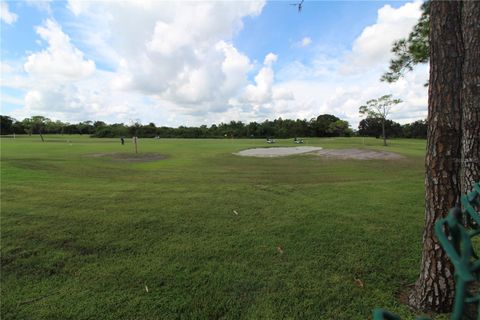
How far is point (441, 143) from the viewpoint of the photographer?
8.59 feet

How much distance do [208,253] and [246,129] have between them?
7188 centimetres

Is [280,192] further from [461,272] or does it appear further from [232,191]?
[461,272]

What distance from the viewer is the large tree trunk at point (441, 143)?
2.56 m

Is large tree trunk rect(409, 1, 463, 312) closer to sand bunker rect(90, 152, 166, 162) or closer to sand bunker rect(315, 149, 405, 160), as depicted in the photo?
sand bunker rect(315, 149, 405, 160)

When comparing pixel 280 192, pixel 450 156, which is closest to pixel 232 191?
pixel 280 192

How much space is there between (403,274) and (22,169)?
49.7 feet

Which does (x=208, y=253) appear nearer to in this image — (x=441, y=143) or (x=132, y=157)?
(x=441, y=143)

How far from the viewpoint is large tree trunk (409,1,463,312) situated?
2.56 meters

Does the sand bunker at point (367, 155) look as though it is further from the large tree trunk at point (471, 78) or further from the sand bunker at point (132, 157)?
the large tree trunk at point (471, 78)

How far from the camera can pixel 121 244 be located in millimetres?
4430

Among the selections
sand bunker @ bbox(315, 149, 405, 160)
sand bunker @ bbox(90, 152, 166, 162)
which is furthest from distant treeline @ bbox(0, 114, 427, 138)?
sand bunker @ bbox(90, 152, 166, 162)

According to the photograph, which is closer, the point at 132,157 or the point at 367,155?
the point at 367,155

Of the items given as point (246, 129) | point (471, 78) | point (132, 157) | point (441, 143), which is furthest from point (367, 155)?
point (246, 129)

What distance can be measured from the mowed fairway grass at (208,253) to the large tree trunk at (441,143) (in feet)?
1.33
